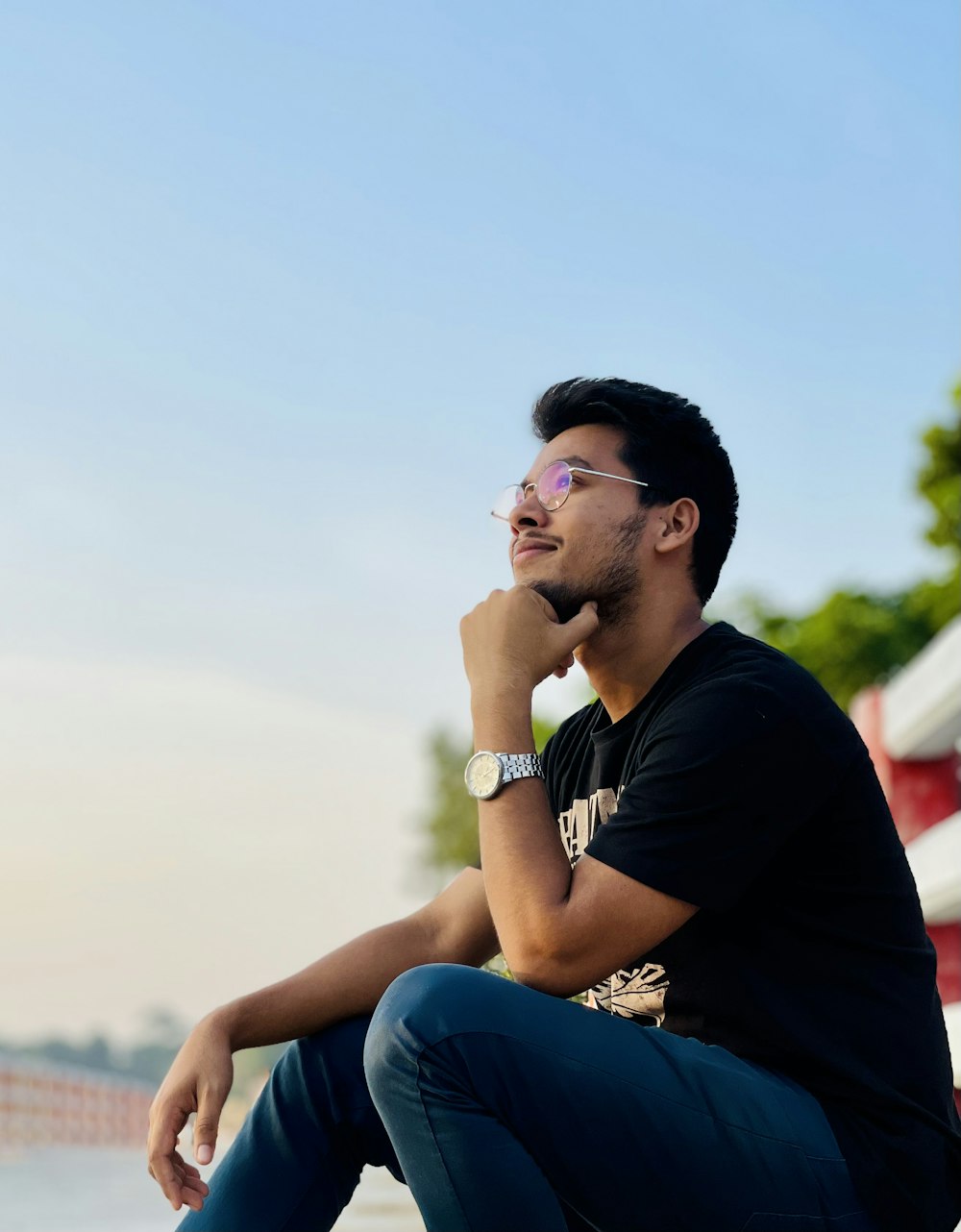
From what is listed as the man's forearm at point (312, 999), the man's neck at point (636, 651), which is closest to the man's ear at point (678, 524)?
the man's neck at point (636, 651)

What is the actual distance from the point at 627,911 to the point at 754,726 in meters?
0.32

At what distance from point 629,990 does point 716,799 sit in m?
0.34

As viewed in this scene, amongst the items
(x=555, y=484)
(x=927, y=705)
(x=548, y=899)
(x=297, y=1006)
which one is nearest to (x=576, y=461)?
(x=555, y=484)

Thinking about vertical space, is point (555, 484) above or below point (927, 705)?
below

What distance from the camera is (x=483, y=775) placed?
6.58 ft

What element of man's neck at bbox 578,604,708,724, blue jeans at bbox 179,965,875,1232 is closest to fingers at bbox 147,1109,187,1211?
blue jeans at bbox 179,965,875,1232

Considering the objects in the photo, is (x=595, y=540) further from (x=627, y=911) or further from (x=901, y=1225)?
(x=901, y=1225)

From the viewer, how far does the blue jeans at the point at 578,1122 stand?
1.69m

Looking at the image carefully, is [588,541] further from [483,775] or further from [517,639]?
[483,775]

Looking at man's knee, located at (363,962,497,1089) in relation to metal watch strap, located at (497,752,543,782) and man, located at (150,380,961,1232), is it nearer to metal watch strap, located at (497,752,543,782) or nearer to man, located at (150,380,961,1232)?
man, located at (150,380,961,1232)

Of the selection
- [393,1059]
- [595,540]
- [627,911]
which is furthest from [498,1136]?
[595,540]

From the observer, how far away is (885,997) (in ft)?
6.17

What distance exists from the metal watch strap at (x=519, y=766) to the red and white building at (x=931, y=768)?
6913mm

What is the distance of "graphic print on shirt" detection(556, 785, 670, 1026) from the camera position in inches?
78.7
